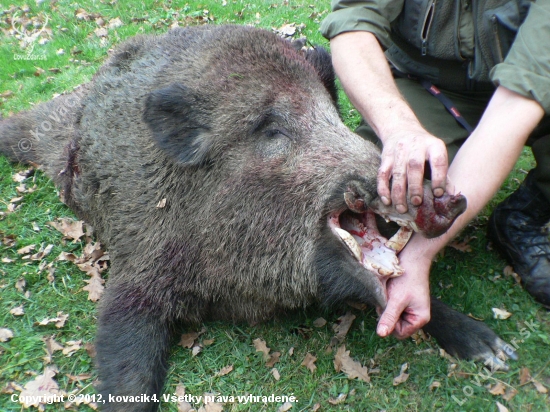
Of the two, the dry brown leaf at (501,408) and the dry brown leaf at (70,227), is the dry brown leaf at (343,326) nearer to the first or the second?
the dry brown leaf at (501,408)

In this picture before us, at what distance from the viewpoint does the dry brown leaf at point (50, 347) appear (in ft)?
11.3

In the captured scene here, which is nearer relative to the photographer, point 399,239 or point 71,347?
point 399,239

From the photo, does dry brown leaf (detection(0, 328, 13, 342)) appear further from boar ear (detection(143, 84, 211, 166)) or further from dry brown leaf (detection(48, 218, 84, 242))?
boar ear (detection(143, 84, 211, 166))

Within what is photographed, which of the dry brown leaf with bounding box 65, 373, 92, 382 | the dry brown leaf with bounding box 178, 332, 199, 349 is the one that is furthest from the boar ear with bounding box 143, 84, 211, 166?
the dry brown leaf with bounding box 65, 373, 92, 382

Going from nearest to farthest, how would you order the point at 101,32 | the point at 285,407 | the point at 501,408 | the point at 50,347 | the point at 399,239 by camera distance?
the point at 399,239, the point at 501,408, the point at 285,407, the point at 50,347, the point at 101,32

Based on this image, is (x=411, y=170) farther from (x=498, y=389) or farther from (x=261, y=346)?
(x=261, y=346)

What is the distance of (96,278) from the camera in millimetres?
4031

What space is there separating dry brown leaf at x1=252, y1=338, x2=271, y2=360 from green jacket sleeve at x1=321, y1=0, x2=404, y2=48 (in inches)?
91.7

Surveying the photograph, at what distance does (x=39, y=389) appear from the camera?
128 inches

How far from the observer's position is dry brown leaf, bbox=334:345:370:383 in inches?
124

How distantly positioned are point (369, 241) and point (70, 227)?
311 cm

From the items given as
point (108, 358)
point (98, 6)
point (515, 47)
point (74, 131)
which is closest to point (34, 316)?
point (108, 358)

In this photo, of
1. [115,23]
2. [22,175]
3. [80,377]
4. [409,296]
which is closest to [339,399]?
[409,296]

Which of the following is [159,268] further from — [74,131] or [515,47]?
[515,47]
